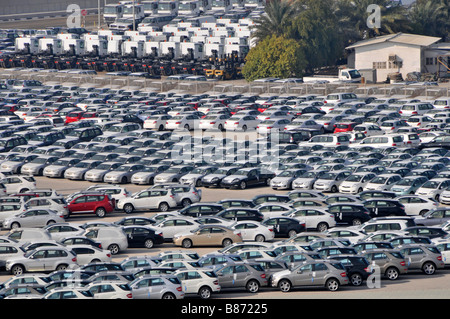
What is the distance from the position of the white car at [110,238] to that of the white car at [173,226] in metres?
1.96

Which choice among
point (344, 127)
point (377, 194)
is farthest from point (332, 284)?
point (344, 127)

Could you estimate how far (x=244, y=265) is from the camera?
2845cm

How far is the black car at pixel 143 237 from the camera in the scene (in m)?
35.8

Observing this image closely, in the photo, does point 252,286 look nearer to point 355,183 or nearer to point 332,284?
point 332,284

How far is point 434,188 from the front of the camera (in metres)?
42.9

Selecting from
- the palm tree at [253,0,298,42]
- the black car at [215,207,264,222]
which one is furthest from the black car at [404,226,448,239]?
the palm tree at [253,0,298,42]

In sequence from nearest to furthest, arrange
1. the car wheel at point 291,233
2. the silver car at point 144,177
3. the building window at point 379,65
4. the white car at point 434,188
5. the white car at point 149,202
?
the car wheel at point 291,233 < the white car at point 149,202 < the white car at point 434,188 < the silver car at point 144,177 < the building window at point 379,65

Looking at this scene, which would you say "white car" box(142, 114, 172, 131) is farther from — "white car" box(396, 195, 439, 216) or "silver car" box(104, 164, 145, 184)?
"white car" box(396, 195, 439, 216)

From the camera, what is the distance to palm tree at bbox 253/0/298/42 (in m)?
89.8

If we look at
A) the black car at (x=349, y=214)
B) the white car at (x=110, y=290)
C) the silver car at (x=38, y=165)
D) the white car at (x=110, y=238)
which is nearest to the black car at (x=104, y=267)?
the white car at (x=110, y=290)

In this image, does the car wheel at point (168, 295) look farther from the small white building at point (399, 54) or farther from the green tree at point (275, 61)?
the small white building at point (399, 54)

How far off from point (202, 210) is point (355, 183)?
9293 mm

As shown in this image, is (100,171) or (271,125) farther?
(271,125)
